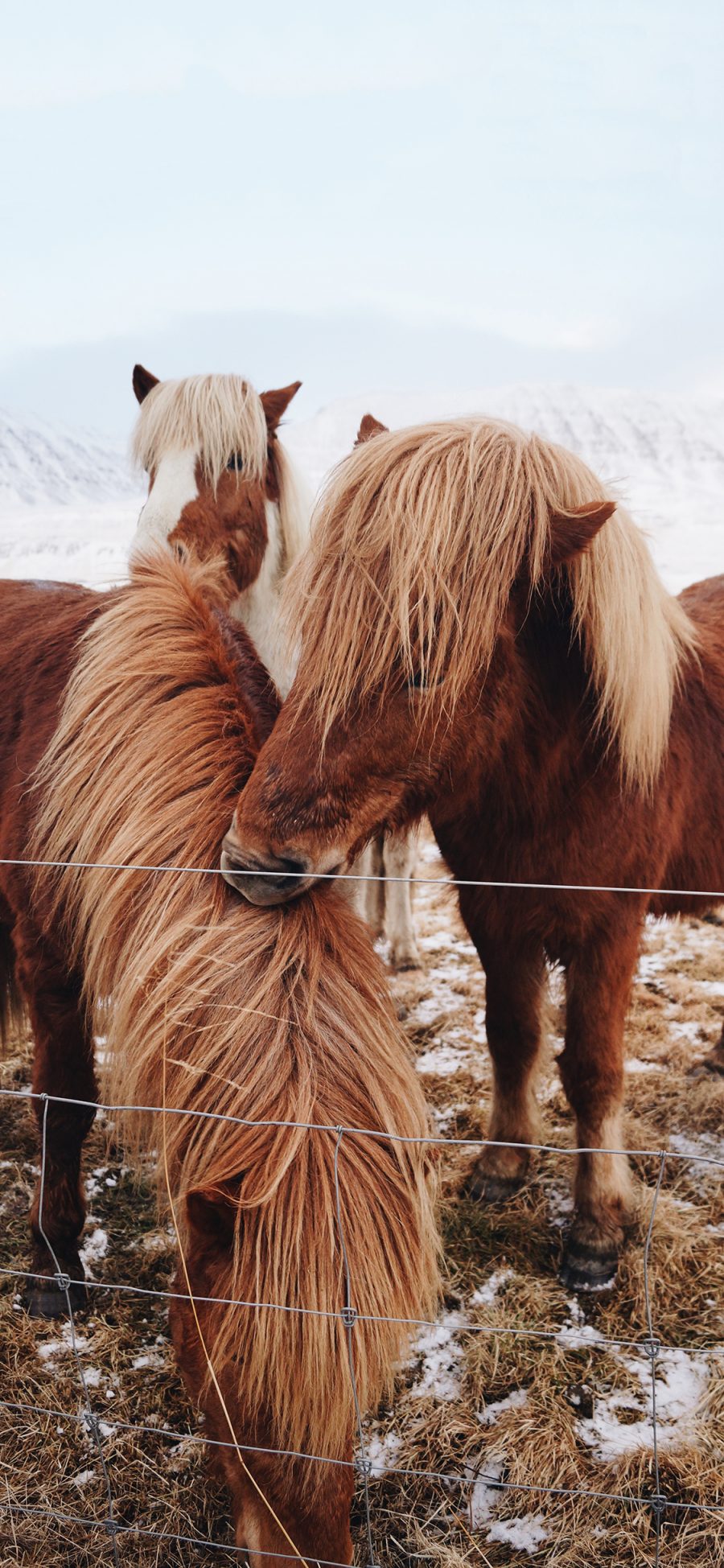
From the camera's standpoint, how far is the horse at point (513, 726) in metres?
1.51

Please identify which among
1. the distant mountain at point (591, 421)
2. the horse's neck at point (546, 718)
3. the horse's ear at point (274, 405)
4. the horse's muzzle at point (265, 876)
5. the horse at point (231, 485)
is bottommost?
the horse's muzzle at point (265, 876)

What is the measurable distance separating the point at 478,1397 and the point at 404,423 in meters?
18.6

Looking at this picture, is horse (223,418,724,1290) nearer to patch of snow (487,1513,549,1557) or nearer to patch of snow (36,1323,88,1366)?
patch of snow (487,1513,549,1557)

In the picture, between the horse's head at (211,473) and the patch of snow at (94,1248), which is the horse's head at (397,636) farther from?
the patch of snow at (94,1248)

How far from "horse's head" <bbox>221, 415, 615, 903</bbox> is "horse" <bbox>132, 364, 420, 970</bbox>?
1293 millimetres

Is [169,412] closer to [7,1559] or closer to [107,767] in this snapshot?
[107,767]

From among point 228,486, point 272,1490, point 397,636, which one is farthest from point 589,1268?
point 228,486

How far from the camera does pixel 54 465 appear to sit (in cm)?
4978

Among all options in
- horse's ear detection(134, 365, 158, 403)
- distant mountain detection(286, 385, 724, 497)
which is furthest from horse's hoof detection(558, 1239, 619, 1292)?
distant mountain detection(286, 385, 724, 497)

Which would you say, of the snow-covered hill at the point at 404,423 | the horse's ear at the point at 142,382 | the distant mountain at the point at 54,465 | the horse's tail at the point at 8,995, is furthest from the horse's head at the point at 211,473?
the distant mountain at the point at 54,465

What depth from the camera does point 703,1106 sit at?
3.04 metres

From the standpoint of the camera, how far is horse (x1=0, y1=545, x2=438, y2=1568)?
1.07 metres

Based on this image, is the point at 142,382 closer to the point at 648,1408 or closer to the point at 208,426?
the point at 208,426

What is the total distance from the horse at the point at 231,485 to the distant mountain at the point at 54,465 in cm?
4090
